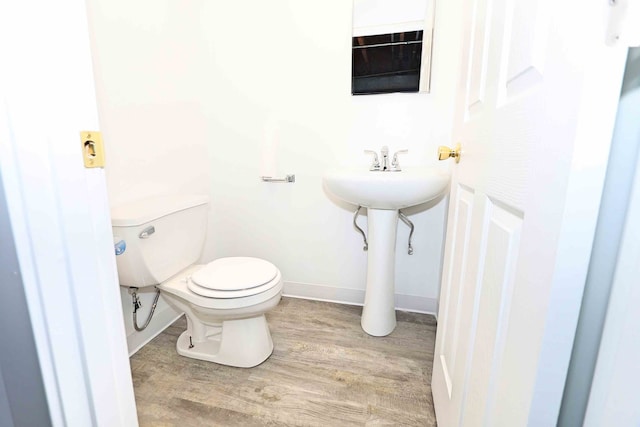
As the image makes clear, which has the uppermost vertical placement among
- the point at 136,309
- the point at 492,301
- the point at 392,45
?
the point at 392,45

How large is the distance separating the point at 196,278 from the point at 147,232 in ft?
0.91

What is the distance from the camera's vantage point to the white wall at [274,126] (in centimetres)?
149

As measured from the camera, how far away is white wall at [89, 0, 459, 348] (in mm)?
1490

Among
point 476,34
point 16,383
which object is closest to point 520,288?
point 476,34

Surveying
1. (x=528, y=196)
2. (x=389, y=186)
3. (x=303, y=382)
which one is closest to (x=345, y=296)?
(x=303, y=382)

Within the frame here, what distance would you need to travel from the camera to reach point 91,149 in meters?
0.51

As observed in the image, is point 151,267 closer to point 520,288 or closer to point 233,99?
point 233,99

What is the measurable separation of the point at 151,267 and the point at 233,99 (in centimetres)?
109

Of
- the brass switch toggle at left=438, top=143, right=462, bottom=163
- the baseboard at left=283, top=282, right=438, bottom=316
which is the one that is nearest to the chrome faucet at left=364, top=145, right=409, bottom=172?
the brass switch toggle at left=438, top=143, right=462, bottom=163

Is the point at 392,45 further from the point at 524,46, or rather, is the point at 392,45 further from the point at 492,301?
the point at 492,301

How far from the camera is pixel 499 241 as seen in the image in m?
0.57

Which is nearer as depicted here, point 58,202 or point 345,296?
point 58,202

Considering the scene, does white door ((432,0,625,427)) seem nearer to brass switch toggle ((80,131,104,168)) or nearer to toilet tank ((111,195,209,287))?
brass switch toggle ((80,131,104,168))

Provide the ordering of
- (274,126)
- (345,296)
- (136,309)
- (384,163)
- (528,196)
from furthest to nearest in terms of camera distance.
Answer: (345,296) → (274,126) → (384,163) → (136,309) → (528,196)
